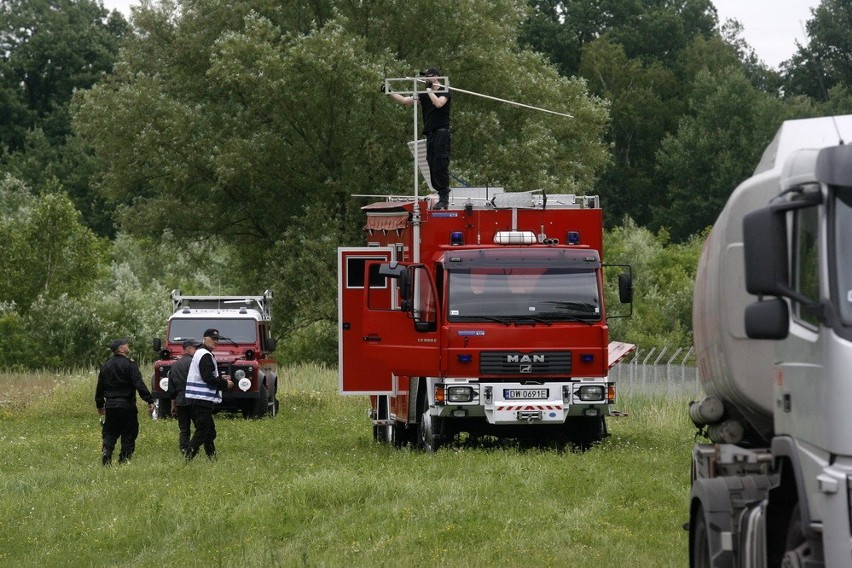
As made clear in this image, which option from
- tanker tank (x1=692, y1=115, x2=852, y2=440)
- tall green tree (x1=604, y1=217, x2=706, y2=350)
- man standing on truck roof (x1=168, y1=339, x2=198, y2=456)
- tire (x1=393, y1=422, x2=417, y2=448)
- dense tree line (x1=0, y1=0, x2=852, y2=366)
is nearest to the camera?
tanker tank (x1=692, y1=115, x2=852, y2=440)

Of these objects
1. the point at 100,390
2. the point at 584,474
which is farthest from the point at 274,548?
the point at 100,390

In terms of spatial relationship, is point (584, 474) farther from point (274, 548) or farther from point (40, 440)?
point (40, 440)

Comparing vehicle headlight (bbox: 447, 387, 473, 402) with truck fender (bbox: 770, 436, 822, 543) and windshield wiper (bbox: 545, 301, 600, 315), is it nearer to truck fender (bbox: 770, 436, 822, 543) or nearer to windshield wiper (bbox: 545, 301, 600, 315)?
windshield wiper (bbox: 545, 301, 600, 315)

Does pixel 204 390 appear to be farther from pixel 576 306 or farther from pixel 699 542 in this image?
pixel 699 542

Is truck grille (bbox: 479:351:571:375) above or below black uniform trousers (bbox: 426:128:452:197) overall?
below

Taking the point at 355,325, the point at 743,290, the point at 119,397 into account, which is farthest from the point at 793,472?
the point at 355,325

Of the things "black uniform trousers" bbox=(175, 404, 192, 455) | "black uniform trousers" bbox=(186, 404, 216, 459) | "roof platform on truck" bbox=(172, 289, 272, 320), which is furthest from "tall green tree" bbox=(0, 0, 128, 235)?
"black uniform trousers" bbox=(186, 404, 216, 459)

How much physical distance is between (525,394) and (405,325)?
1.85 metres

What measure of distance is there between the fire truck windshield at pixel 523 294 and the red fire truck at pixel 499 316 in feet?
0.04

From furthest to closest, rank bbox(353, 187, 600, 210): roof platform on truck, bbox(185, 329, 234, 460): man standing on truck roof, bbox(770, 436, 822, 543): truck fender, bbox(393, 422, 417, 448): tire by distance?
1. bbox(393, 422, 417, 448): tire
2. bbox(353, 187, 600, 210): roof platform on truck
3. bbox(185, 329, 234, 460): man standing on truck roof
4. bbox(770, 436, 822, 543): truck fender

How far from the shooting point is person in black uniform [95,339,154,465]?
20156 mm

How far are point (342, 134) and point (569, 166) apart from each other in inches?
280

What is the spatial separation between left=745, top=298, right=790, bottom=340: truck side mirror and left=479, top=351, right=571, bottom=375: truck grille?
12687mm

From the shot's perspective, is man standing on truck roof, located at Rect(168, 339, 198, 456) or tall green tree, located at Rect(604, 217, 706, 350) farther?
tall green tree, located at Rect(604, 217, 706, 350)
